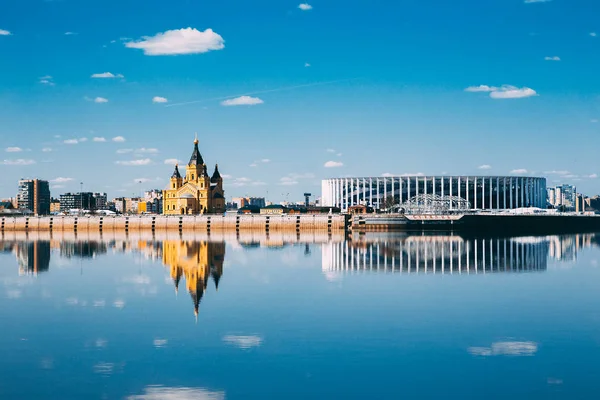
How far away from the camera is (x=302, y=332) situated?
33875 mm

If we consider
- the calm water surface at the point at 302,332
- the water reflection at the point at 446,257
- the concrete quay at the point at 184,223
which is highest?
the concrete quay at the point at 184,223

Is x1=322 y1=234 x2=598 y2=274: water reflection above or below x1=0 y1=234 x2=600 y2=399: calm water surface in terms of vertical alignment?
above

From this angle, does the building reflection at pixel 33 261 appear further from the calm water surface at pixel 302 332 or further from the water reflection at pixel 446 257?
the water reflection at pixel 446 257

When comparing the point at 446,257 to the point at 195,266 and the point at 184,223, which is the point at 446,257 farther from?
the point at 184,223

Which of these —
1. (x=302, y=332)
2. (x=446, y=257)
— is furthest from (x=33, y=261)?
(x=302, y=332)

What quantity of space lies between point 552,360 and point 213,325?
53.7ft

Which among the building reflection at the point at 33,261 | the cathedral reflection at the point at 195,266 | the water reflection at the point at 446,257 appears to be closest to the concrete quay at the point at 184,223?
the water reflection at the point at 446,257

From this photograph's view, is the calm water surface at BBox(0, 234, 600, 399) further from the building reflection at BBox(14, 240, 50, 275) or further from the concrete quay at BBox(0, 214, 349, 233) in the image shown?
the concrete quay at BBox(0, 214, 349, 233)

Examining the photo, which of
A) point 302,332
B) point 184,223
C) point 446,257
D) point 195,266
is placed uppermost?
point 184,223

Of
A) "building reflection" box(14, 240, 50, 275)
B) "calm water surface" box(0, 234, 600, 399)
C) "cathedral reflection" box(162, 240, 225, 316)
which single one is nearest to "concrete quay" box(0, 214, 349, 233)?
"cathedral reflection" box(162, 240, 225, 316)


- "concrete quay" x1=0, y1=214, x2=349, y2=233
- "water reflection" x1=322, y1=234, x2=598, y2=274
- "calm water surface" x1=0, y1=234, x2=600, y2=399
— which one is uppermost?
"concrete quay" x1=0, y1=214, x2=349, y2=233

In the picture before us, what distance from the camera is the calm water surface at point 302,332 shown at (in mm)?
25141

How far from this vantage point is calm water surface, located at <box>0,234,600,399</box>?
82.5 feet

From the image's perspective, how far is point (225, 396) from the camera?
2383 cm
